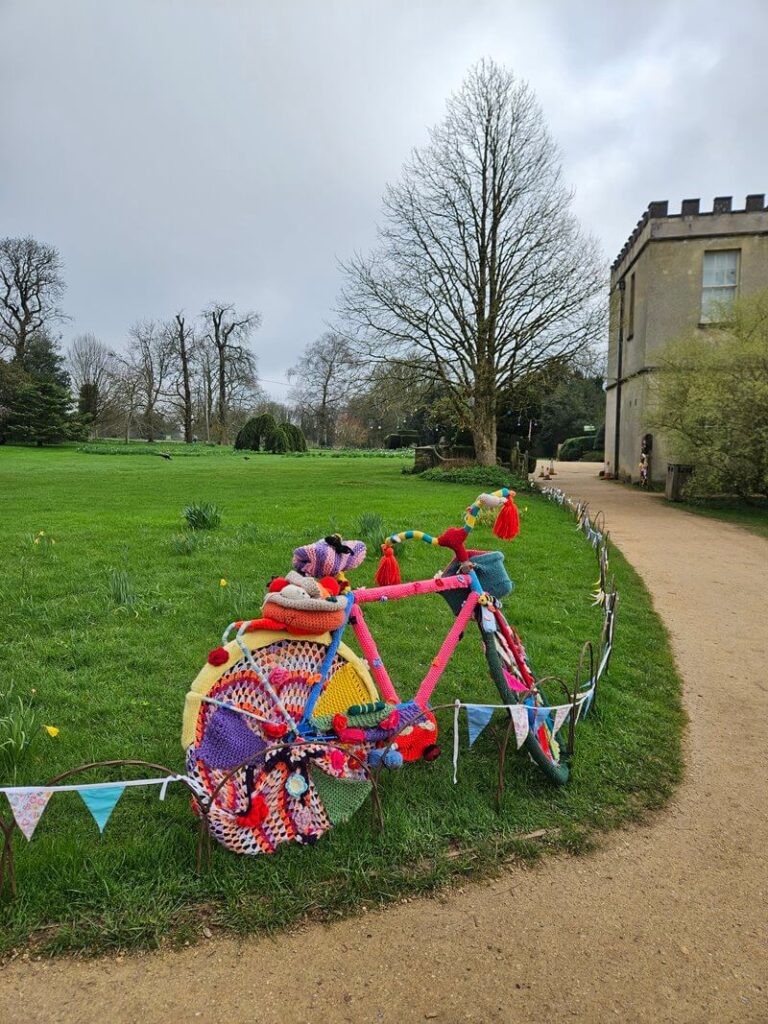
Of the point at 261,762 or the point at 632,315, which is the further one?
the point at 632,315

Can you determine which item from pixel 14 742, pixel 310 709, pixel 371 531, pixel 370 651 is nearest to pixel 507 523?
pixel 370 651

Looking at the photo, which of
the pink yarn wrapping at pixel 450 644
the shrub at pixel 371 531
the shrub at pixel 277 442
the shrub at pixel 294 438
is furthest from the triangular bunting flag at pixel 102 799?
the shrub at pixel 294 438

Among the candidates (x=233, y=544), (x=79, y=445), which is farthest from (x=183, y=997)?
(x=79, y=445)

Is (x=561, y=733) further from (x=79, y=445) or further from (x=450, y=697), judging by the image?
(x=79, y=445)

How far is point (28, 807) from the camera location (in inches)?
89.5

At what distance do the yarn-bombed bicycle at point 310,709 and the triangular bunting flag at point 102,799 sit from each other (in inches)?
13.8

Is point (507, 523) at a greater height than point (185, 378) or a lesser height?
lesser

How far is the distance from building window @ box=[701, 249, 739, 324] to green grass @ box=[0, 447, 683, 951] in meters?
15.4

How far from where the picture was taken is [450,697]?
4.41 meters

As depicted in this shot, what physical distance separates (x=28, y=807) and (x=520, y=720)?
7.02 feet

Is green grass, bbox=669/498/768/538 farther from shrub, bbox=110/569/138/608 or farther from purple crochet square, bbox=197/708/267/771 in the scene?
purple crochet square, bbox=197/708/267/771

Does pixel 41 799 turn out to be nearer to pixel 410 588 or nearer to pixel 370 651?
pixel 370 651

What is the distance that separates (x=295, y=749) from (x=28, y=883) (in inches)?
44.4

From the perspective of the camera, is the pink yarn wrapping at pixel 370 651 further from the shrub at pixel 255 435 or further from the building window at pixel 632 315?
the shrub at pixel 255 435
